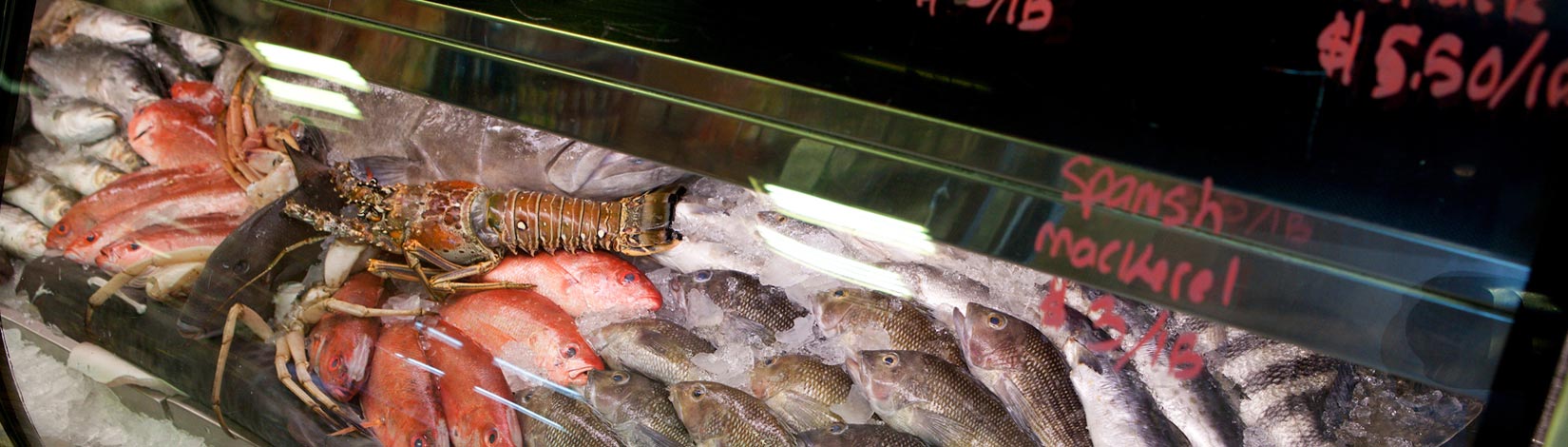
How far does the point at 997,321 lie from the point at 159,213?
1.85 m

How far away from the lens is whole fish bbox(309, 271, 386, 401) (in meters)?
1.70

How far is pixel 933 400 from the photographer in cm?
131

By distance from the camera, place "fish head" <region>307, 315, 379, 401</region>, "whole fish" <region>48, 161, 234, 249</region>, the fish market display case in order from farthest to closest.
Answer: "whole fish" <region>48, 161, 234, 249</region>
"fish head" <region>307, 315, 379, 401</region>
the fish market display case

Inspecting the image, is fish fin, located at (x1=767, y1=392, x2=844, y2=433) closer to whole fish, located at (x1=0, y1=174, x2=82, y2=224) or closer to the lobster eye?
the lobster eye

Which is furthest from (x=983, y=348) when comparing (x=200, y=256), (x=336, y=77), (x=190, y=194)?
(x=190, y=194)

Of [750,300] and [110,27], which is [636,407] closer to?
[750,300]

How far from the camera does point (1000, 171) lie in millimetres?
959

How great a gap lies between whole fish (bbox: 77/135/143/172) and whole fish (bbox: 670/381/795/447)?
1529 millimetres

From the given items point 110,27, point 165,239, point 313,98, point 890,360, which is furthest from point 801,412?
point 110,27

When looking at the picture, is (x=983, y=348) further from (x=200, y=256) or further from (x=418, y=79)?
(x=200, y=256)

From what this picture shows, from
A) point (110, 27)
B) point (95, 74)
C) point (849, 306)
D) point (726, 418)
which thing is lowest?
point (726, 418)

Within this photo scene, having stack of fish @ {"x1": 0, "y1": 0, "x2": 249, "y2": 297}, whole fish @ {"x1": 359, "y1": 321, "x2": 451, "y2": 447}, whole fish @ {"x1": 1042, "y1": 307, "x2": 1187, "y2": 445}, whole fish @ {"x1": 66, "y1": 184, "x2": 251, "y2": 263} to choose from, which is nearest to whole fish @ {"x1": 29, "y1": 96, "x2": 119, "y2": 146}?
stack of fish @ {"x1": 0, "y1": 0, "x2": 249, "y2": 297}

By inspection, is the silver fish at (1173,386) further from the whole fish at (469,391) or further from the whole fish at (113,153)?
the whole fish at (113,153)

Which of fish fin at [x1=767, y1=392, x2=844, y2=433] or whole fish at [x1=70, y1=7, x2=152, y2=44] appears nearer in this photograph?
fish fin at [x1=767, y1=392, x2=844, y2=433]
